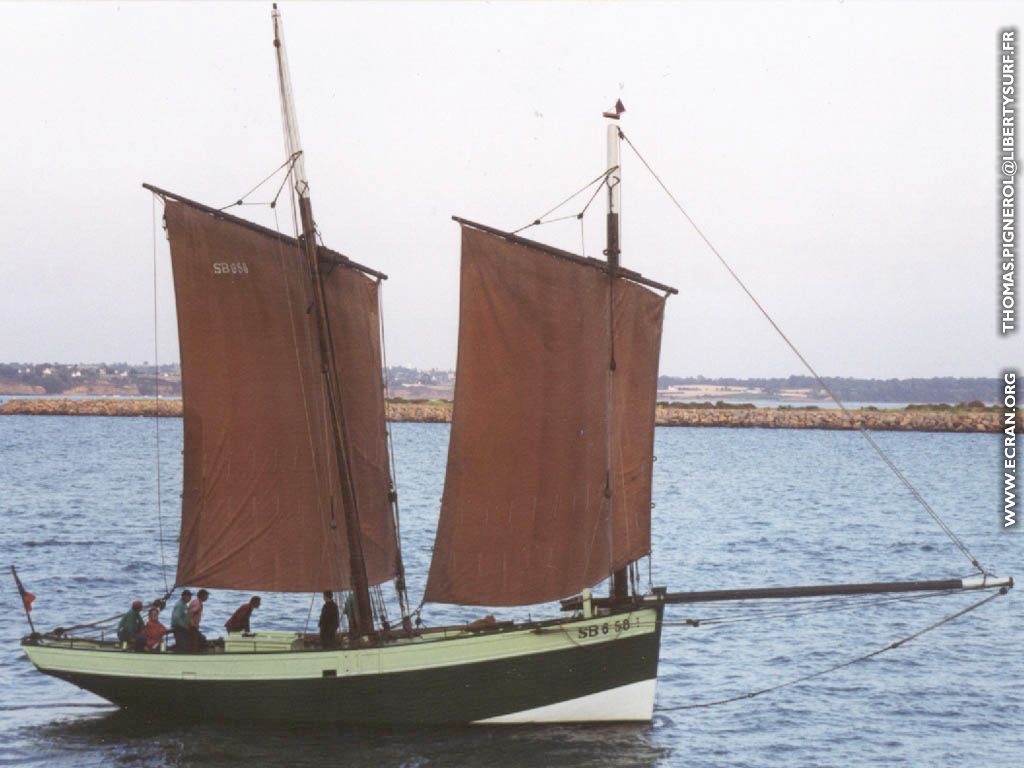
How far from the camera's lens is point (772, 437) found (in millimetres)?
158125

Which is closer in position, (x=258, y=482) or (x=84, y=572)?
(x=258, y=482)

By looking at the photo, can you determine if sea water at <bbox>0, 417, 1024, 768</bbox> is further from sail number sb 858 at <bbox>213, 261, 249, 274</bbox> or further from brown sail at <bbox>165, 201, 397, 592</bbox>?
sail number sb 858 at <bbox>213, 261, 249, 274</bbox>

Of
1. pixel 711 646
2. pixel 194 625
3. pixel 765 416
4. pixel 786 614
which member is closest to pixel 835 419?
pixel 765 416

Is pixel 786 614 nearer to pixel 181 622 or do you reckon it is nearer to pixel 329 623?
pixel 329 623

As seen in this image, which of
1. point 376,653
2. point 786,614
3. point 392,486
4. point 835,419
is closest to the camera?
point 376,653

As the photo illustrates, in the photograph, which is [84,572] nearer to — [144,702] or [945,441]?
[144,702]

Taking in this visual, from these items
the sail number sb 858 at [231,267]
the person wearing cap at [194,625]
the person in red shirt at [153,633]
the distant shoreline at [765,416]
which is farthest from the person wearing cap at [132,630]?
the distant shoreline at [765,416]

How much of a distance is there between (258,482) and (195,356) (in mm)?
2851

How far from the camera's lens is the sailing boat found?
79.0 feet

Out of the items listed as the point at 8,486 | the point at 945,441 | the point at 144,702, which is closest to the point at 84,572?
the point at 144,702

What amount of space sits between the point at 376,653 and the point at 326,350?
19.4ft

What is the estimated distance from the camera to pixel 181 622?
2491cm

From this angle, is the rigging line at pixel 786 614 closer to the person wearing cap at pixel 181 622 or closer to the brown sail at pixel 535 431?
the brown sail at pixel 535 431

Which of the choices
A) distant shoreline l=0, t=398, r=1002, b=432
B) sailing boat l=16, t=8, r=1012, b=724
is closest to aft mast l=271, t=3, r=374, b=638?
sailing boat l=16, t=8, r=1012, b=724
